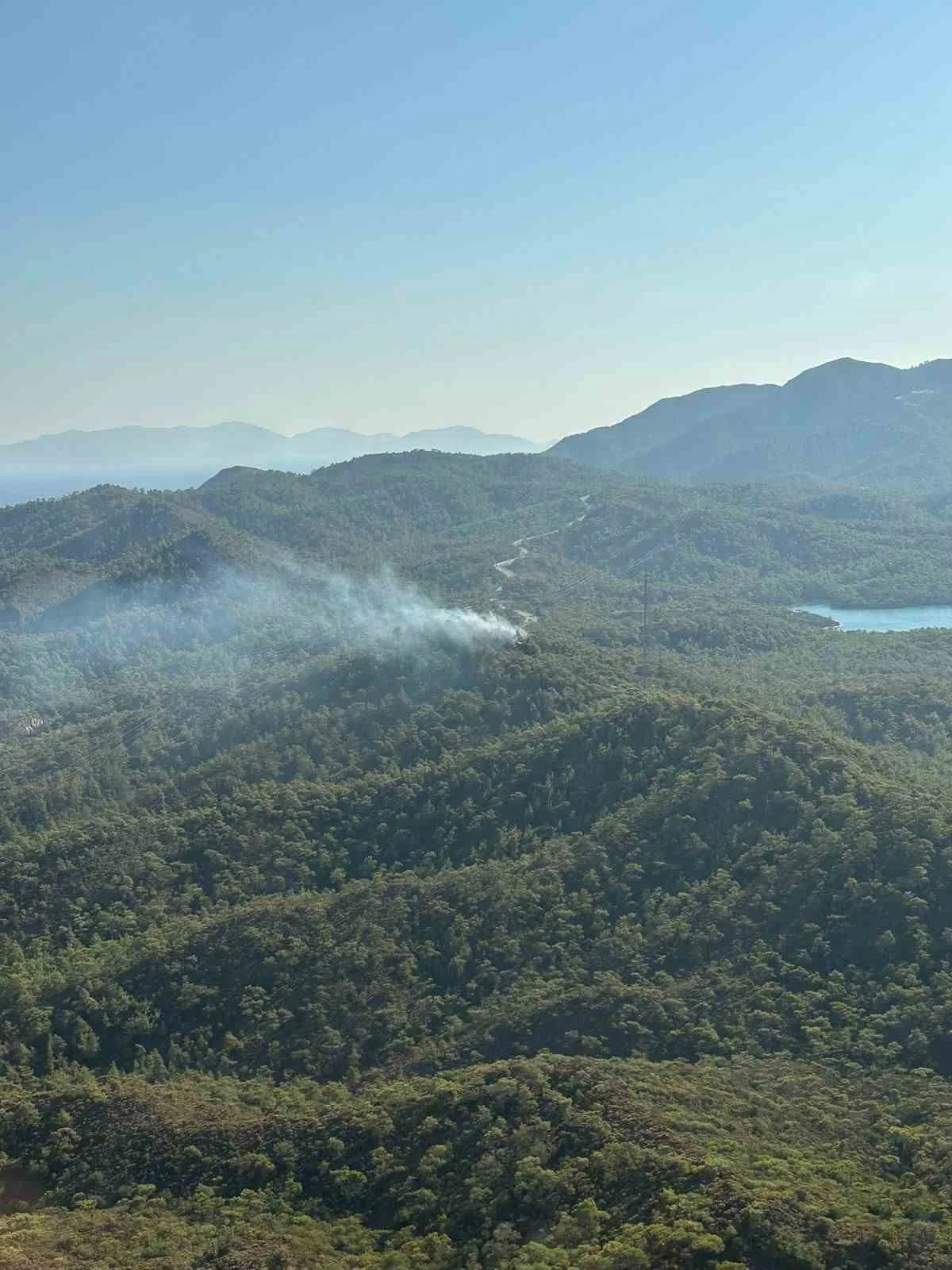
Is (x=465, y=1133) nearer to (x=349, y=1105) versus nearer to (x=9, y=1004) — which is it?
(x=349, y=1105)

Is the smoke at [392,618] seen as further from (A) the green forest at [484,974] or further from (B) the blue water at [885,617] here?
(B) the blue water at [885,617]

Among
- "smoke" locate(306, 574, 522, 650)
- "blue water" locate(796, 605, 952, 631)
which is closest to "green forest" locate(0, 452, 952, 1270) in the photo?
"smoke" locate(306, 574, 522, 650)

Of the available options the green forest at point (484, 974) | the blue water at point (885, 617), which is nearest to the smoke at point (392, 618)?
the green forest at point (484, 974)

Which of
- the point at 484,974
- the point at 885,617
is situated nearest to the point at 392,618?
the point at 484,974

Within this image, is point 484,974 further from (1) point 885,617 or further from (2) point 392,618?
(1) point 885,617

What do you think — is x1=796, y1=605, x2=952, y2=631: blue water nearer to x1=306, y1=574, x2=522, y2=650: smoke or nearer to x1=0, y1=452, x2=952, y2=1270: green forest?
x1=0, y1=452, x2=952, y2=1270: green forest

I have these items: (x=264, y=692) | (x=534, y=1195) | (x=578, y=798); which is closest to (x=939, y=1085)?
(x=534, y=1195)
